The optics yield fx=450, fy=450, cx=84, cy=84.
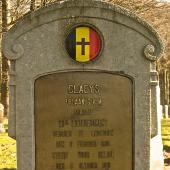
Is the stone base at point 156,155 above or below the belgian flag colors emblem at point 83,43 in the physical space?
below

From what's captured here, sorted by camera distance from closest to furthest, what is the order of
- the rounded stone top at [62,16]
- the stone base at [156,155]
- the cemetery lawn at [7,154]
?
the rounded stone top at [62,16]
the stone base at [156,155]
the cemetery lawn at [7,154]

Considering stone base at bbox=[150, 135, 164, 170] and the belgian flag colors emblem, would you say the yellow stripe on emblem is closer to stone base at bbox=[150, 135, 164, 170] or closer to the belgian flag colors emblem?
the belgian flag colors emblem

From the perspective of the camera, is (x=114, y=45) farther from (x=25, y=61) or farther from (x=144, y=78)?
(x=25, y=61)

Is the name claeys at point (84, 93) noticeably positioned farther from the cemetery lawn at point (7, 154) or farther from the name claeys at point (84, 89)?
the cemetery lawn at point (7, 154)

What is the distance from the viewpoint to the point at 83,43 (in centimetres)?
564

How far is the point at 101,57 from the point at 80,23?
0.50m

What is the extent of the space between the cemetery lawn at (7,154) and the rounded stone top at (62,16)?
165 inches

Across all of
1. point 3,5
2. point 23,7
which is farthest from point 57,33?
point 3,5

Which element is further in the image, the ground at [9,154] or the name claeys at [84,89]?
the ground at [9,154]

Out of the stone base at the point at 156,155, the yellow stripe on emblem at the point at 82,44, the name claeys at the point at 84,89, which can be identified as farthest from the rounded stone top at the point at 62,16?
the stone base at the point at 156,155

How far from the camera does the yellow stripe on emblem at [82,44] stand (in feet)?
18.4

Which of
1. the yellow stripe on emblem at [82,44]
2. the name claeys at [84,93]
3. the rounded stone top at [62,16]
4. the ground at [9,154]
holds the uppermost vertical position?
the rounded stone top at [62,16]

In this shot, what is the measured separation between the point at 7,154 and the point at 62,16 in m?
5.91

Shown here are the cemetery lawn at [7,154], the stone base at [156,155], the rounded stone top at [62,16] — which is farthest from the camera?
the cemetery lawn at [7,154]
